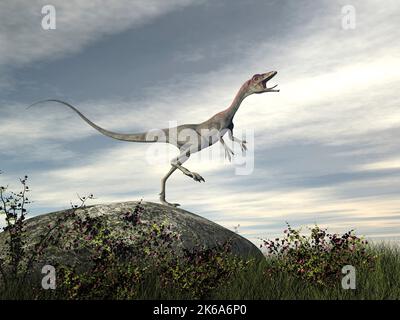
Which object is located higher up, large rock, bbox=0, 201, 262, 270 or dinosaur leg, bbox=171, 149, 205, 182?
dinosaur leg, bbox=171, 149, 205, 182

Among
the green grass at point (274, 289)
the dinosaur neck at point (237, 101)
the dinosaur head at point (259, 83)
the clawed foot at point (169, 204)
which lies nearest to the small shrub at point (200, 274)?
the green grass at point (274, 289)

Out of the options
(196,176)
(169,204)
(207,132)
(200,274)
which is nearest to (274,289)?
(200,274)

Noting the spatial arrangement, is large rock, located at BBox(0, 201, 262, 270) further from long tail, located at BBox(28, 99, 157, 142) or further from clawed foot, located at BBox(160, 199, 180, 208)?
long tail, located at BBox(28, 99, 157, 142)

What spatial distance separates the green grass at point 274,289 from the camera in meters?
6.94

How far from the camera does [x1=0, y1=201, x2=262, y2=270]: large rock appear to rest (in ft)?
28.3

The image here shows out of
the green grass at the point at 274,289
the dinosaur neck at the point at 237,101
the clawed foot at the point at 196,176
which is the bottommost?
the green grass at the point at 274,289

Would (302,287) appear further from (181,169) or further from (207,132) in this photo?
(207,132)

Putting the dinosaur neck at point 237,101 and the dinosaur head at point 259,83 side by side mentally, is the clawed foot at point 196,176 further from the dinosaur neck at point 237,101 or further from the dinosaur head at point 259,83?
the dinosaur head at point 259,83

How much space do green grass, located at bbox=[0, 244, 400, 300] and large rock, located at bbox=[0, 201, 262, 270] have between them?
0.99 metres

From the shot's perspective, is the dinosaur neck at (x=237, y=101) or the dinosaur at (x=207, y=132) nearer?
the dinosaur at (x=207, y=132)

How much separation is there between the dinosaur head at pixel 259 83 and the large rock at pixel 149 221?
9.32 ft

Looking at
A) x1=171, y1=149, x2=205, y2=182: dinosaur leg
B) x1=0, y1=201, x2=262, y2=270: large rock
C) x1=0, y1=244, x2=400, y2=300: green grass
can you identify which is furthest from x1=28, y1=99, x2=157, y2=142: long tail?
x1=0, y1=244, x2=400, y2=300: green grass

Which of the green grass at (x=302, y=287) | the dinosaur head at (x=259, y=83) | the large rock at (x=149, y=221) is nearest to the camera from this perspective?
the green grass at (x=302, y=287)
